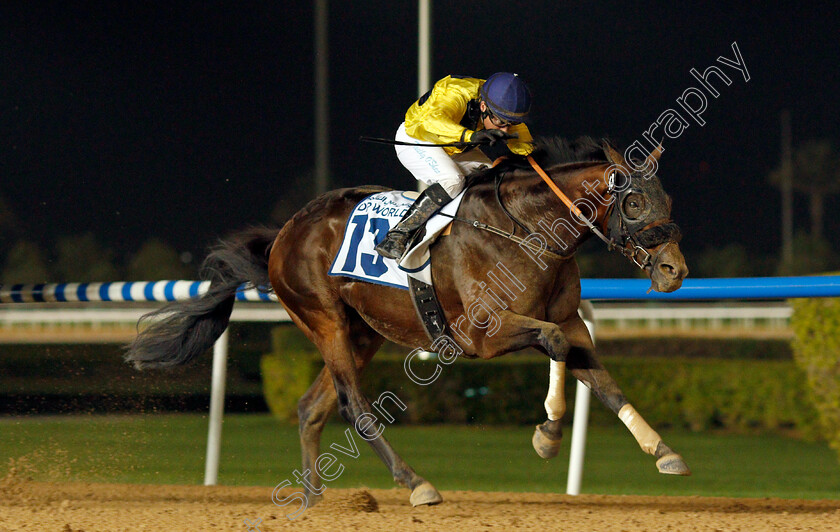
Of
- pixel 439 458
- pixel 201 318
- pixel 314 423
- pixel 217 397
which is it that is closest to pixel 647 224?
pixel 314 423

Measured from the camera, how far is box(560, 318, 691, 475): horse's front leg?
310 cm

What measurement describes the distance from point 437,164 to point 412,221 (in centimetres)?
27

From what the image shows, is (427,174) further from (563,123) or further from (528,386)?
(563,123)

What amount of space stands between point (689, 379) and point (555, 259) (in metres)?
4.40

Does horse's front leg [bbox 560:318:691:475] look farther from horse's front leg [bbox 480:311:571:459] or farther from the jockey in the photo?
the jockey

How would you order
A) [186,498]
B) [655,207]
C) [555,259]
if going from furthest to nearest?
[186,498]
[555,259]
[655,207]

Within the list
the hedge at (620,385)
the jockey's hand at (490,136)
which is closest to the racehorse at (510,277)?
the jockey's hand at (490,136)

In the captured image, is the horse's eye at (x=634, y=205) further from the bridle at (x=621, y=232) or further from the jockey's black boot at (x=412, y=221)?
the jockey's black boot at (x=412, y=221)

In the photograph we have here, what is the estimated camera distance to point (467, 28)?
3547cm

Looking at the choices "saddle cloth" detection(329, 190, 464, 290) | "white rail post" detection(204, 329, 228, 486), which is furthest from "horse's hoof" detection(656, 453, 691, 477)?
"white rail post" detection(204, 329, 228, 486)

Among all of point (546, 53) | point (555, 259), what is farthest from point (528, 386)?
point (546, 53)

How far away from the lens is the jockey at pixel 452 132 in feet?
10.8

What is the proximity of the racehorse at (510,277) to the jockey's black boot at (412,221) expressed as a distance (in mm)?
90

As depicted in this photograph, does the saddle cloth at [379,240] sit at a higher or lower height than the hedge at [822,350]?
higher
